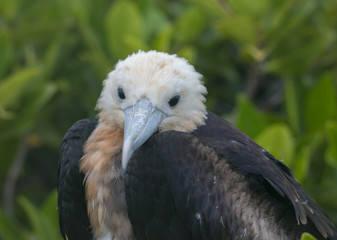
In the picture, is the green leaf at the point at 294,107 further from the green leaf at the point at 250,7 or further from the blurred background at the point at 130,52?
the green leaf at the point at 250,7

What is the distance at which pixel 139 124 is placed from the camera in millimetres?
3045

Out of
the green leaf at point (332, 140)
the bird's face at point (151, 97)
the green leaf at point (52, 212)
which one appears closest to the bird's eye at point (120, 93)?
the bird's face at point (151, 97)

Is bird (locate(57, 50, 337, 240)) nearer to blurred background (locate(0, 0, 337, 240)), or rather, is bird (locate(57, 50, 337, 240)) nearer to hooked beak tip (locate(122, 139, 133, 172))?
hooked beak tip (locate(122, 139, 133, 172))

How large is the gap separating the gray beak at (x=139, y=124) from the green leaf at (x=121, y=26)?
4.05 feet

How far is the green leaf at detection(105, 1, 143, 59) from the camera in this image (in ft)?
14.3

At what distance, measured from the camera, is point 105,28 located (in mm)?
4594

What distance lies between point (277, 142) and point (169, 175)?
99 centimetres

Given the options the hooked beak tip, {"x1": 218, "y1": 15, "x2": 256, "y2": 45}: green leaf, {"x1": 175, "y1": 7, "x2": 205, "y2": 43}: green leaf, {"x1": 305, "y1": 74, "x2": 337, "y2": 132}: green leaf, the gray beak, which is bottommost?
the hooked beak tip

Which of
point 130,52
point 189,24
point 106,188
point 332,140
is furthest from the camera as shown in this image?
point 189,24

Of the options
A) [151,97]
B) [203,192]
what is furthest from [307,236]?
[151,97]

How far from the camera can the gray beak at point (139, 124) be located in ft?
9.68

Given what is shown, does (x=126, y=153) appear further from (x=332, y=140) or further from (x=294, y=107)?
(x=294, y=107)

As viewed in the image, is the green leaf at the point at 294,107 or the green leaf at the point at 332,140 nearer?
the green leaf at the point at 332,140

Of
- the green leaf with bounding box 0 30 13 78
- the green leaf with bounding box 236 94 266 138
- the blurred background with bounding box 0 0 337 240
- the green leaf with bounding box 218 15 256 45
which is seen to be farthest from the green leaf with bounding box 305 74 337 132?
the green leaf with bounding box 0 30 13 78
